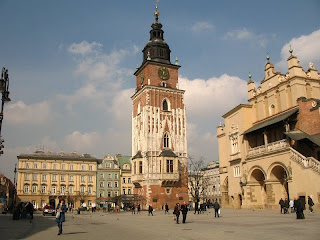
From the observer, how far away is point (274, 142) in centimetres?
3600

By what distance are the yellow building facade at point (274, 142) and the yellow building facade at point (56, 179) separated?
50.0 meters

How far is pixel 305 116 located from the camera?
34.2 meters

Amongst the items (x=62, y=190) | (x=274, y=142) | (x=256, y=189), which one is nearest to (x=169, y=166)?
(x=256, y=189)

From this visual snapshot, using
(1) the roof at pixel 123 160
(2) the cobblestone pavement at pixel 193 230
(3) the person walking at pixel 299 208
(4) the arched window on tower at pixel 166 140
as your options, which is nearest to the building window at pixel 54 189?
(1) the roof at pixel 123 160

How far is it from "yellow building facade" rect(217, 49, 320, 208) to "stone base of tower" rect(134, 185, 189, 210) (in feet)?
45.1

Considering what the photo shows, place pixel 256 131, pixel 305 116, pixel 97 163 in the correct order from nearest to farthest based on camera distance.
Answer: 1. pixel 305 116
2. pixel 256 131
3. pixel 97 163

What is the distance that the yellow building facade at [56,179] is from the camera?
8338 cm

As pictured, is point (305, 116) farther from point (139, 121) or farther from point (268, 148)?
point (139, 121)

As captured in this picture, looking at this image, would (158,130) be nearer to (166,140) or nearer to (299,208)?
(166,140)

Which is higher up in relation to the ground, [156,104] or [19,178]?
[156,104]

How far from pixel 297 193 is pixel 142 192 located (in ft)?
108

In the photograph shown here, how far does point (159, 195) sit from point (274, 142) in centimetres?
2790

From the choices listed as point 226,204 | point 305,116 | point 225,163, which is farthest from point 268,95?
point 226,204

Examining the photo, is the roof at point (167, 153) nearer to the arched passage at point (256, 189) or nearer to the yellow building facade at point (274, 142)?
the yellow building facade at point (274, 142)
